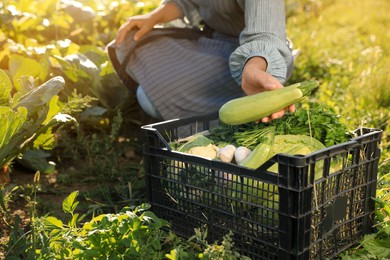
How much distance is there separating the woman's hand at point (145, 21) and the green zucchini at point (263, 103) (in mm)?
1303

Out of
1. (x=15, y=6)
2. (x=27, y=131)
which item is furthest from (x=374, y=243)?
(x=15, y=6)

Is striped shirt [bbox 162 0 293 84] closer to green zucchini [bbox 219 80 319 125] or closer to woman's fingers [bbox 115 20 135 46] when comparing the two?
green zucchini [bbox 219 80 319 125]

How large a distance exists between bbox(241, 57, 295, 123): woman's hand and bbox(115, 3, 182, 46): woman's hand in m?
1.11

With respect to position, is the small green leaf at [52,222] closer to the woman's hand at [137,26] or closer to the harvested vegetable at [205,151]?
the harvested vegetable at [205,151]

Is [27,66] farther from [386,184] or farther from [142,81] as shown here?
[386,184]

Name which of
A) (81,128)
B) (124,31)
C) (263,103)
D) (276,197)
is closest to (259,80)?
(263,103)

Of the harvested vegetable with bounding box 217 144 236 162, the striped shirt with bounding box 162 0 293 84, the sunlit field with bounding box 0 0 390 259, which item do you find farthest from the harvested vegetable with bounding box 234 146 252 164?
the striped shirt with bounding box 162 0 293 84

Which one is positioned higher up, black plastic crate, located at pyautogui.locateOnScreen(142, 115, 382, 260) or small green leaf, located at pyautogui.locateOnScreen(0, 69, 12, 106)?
small green leaf, located at pyautogui.locateOnScreen(0, 69, 12, 106)

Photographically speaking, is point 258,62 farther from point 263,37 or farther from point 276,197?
point 276,197

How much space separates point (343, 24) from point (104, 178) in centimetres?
610

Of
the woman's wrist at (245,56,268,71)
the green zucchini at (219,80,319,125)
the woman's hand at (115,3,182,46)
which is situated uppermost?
the woman's hand at (115,3,182,46)

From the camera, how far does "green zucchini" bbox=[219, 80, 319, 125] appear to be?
229cm

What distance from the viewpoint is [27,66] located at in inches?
128

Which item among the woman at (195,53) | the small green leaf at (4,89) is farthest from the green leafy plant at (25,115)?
the woman at (195,53)
